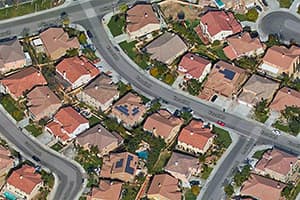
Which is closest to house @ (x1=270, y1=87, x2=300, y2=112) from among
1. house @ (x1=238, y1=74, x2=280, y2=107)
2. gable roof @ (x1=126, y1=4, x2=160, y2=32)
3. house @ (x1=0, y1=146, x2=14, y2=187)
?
house @ (x1=238, y1=74, x2=280, y2=107)

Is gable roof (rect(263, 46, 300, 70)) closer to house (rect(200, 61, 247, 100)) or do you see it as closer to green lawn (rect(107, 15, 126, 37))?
house (rect(200, 61, 247, 100))

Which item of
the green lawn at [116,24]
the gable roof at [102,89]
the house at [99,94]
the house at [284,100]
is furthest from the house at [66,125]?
the house at [284,100]

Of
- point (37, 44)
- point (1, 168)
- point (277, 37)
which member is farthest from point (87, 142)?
point (277, 37)

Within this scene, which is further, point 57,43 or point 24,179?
point 57,43

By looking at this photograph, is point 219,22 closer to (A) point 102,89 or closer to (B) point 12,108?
(A) point 102,89

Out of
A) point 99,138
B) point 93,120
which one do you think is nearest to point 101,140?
point 99,138
